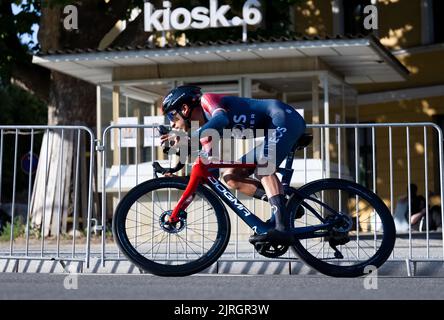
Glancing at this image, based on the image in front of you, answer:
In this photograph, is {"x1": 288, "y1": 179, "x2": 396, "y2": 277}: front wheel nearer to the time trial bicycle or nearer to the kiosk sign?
the time trial bicycle

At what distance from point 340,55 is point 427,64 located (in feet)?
21.8

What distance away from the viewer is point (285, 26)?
2219 cm

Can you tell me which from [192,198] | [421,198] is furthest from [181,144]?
[421,198]

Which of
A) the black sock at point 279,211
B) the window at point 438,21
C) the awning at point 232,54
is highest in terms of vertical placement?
the window at point 438,21

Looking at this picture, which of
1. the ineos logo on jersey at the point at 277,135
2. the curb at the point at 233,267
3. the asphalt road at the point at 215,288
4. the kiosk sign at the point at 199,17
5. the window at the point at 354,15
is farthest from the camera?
the window at the point at 354,15

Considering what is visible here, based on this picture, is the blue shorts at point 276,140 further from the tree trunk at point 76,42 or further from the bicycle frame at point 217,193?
the tree trunk at point 76,42

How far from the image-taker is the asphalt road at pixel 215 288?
6762mm

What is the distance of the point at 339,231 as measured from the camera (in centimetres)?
859

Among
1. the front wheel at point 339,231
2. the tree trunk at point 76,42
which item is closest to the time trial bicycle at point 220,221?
the front wheel at point 339,231

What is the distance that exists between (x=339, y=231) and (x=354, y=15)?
17476 mm

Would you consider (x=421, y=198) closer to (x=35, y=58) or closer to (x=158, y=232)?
(x=35, y=58)

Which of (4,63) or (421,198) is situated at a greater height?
(4,63)

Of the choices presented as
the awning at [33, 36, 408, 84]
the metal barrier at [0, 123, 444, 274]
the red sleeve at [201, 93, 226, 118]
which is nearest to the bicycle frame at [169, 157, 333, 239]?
the red sleeve at [201, 93, 226, 118]

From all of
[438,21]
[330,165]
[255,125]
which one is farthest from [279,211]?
[438,21]
